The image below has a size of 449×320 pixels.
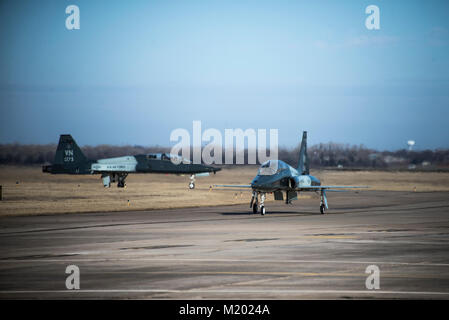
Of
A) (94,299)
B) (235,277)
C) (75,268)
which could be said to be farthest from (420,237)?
(94,299)

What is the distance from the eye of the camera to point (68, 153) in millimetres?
63000

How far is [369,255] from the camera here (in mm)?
18438

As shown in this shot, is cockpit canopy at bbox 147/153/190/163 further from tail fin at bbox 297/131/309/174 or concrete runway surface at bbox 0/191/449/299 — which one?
concrete runway surface at bbox 0/191/449/299

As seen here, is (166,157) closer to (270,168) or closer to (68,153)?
(68,153)

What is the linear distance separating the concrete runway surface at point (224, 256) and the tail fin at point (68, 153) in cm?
2987

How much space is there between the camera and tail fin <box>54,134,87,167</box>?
6300cm

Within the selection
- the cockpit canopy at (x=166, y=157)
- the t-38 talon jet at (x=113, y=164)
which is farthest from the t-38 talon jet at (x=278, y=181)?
the cockpit canopy at (x=166, y=157)

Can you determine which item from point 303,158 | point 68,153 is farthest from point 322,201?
point 68,153

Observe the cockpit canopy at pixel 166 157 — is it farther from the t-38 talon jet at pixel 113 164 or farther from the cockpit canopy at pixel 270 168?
the cockpit canopy at pixel 270 168

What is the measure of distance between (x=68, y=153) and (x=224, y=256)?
47303 millimetres

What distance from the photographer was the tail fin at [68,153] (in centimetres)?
6300

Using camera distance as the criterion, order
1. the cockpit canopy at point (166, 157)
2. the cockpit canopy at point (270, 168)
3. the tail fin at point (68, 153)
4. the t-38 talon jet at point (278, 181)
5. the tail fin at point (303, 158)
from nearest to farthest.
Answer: the t-38 talon jet at point (278, 181)
the cockpit canopy at point (270, 168)
the tail fin at point (303, 158)
the cockpit canopy at point (166, 157)
the tail fin at point (68, 153)

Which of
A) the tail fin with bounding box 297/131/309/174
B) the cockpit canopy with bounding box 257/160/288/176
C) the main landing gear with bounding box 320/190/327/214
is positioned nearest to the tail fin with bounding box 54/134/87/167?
the tail fin with bounding box 297/131/309/174
